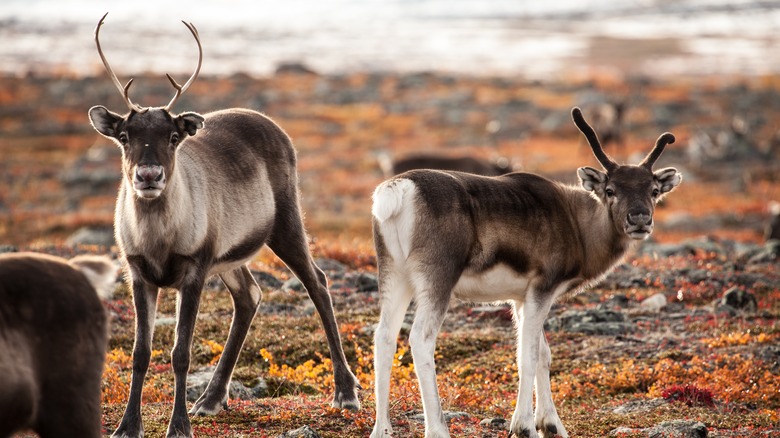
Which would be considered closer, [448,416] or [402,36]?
[448,416]

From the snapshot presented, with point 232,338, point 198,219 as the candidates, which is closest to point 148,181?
point 198,219

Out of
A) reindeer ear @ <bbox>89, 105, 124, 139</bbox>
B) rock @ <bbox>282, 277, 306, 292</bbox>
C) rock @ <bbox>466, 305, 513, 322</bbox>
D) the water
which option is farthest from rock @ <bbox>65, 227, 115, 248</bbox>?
the water

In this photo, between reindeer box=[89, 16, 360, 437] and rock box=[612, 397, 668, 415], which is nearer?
reindeer box=[89, 16, 360, 437]

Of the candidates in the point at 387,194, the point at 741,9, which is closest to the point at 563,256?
the point at 387,194

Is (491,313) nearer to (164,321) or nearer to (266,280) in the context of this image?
(266,280)

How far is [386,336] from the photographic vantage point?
7730 millimetres

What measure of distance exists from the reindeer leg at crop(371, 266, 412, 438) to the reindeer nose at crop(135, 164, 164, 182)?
1933mm

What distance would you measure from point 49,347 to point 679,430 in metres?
5.44

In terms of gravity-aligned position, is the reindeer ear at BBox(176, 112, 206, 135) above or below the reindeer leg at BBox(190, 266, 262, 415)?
above

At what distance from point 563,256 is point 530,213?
1.57ft

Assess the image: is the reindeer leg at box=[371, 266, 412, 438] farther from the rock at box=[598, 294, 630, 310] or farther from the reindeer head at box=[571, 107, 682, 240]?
the rock at box=[598, 294, 630, 310]

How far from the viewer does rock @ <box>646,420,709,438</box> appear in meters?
8.36

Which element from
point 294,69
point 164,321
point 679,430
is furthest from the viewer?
point 294,69

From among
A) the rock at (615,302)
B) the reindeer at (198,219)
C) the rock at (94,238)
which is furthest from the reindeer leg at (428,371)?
the rock at (94,238)
